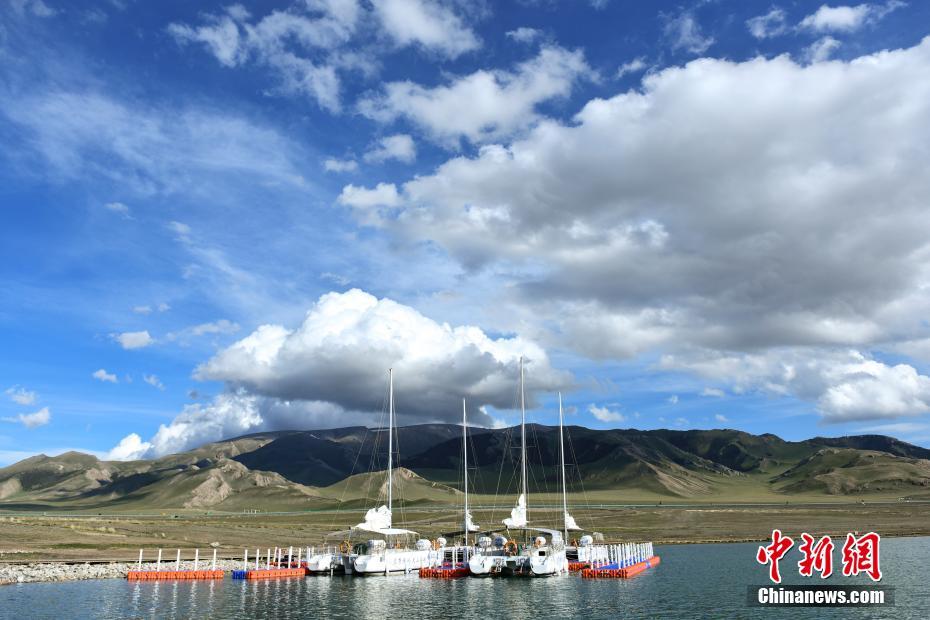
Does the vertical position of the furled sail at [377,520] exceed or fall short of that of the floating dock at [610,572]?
it exceeds it

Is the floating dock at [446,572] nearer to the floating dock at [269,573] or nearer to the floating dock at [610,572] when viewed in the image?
the floating dock at [610,572]

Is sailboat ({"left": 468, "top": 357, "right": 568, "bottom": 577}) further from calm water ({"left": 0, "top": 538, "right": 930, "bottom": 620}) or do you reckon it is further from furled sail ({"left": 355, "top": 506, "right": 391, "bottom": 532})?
furled sail ({"left": 355, "top": 506, "right": 391, "bottom": 532})

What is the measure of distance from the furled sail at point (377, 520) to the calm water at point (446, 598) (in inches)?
288

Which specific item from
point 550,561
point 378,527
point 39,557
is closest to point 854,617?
point 550,561

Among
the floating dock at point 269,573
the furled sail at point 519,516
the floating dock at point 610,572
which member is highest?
the furled sail at point 519,516

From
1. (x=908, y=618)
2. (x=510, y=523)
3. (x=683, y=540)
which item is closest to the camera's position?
(x=908, y=618)

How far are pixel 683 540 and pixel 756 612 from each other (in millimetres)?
93553

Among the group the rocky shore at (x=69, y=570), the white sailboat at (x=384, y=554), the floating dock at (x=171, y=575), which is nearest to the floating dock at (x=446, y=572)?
the white sailboat at (x=384, y=554)

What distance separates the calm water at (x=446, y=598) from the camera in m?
64.4

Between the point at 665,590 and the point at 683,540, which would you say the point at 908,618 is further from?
the point at 683,540

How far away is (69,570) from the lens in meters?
86.4

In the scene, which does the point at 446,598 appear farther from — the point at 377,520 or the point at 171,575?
the point at 171,575

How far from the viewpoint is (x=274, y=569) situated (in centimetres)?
9362

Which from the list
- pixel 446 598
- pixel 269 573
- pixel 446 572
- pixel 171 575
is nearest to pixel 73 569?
pixel 171 575
